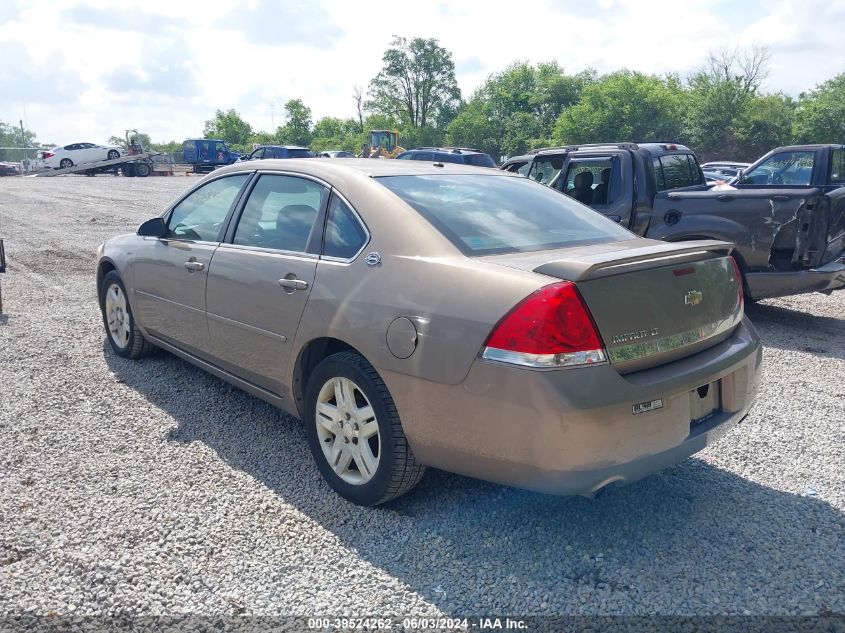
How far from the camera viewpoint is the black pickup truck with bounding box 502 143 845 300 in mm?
6375

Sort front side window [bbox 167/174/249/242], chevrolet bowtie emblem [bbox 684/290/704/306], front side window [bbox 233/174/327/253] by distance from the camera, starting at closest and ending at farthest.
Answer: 1. chevrolet bowtie emblem [bbox 684/290/704/306]
2. front side window [bbox 233/174/327/253]
3. front side window [bbox 167/174/249/242]

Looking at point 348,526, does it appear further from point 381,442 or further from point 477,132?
point 477,132

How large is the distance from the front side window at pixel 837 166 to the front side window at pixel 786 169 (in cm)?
21

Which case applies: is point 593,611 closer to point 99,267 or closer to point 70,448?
point 70,448

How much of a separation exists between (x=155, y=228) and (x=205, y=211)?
499mm

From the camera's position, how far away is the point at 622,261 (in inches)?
108

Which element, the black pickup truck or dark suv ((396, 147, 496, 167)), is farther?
dark suv ((396, 147, 496, 167))

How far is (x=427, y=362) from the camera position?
2.79m

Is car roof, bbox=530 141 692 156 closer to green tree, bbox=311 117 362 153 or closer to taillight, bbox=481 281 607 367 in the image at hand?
taillight, bbox=481 281 607 367

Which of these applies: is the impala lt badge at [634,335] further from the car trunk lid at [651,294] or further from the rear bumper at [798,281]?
the rear bumper at [798,281]

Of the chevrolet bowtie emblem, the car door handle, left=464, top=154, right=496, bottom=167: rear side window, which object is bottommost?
the chevrolet bowtie emblem

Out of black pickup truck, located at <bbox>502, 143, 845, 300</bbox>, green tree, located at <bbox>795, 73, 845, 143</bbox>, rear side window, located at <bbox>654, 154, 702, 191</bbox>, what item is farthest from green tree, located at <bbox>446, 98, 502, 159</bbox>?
rear side window, located at <bbox>654, 154, 702, 191</bbox>

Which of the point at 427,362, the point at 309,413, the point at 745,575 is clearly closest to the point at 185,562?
the point at 309,413

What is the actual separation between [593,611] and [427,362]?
1113 mm
